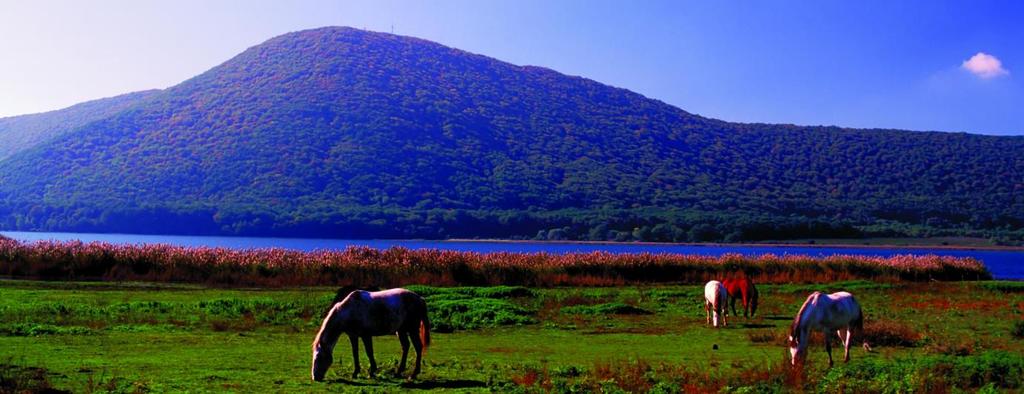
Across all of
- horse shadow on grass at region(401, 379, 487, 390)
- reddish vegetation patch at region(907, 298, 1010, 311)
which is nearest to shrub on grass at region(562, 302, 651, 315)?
reddish vegetation patch at region(907, 298, 1010, 311)

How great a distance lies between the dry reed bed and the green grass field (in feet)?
15.7

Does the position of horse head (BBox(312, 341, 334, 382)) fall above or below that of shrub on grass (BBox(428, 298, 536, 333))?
above

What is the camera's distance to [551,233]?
153 metres

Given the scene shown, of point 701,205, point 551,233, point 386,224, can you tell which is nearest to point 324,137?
point 386,224

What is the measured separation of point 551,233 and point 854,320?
439 feet

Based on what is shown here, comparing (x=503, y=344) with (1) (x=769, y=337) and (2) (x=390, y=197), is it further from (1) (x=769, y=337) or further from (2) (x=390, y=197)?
(2) (x=390, y=197)

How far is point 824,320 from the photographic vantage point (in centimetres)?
1798

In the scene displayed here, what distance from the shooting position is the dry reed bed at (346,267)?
4341cm

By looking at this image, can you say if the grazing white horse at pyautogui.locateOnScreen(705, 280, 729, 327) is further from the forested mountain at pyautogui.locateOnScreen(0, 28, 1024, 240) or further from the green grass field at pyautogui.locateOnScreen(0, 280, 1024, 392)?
the forested mountain at pyautogui.locateOnScreen(0, 28, 1024, 240)

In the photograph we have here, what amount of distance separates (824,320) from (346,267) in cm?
2986

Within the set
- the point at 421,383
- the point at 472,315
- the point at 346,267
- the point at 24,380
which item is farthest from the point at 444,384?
the point at 346,267

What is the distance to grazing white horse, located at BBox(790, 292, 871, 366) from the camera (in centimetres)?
1720

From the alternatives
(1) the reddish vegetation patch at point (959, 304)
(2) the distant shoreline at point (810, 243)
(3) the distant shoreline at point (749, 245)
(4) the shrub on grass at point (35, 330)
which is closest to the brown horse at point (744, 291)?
(1) the reddish vegetation patch at point (959, 304)

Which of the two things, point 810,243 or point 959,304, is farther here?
point 810,243
